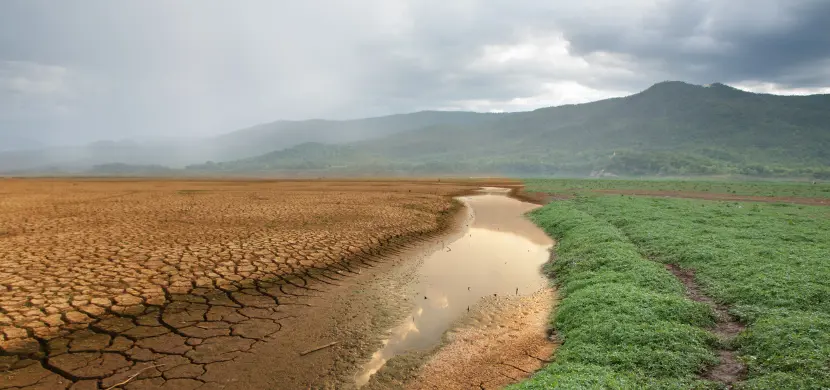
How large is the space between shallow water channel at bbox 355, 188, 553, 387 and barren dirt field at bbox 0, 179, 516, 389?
262 cm

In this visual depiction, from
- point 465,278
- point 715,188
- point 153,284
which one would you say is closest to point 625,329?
point 465,278

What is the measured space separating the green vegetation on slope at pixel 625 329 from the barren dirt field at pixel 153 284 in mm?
6518

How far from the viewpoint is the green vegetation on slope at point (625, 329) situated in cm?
593

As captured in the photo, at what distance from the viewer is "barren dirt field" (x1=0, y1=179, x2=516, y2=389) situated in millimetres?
6812

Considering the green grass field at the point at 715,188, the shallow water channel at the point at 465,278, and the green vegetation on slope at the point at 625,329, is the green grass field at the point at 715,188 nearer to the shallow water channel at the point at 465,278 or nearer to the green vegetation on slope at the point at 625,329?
the shallow water channel at the point at 465,278

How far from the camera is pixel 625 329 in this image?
7.50 meters

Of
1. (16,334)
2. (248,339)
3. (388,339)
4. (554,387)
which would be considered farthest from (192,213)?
(554,387)

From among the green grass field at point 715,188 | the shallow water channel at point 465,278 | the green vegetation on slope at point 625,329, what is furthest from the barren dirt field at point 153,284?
the green grass field at point 715,188

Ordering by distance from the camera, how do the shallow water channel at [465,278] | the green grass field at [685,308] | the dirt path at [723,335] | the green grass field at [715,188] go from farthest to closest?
1. the green grass field at [715,188]
2. the shallow water channel at [465,278]
3. the dirt path at [723,335]
4. the green grass field at [685,308]

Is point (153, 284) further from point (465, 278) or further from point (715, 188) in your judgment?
point (715, 188)

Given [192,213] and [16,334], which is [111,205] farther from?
[16,334]

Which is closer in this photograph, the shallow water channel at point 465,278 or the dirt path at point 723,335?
the dirt path at point 723,335

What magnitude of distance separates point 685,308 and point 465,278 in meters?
6.35

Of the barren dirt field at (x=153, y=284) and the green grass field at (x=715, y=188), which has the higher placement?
the barren dirt field at (x=153, y=284)
